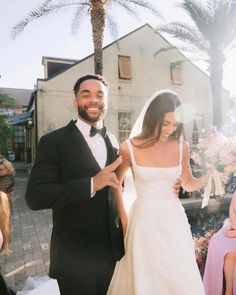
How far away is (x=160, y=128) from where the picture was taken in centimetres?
315

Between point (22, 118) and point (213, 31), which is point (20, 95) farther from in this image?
point (213, 31)

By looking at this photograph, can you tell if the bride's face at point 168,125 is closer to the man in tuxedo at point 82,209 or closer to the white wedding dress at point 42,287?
the man in tuxedo at point 82,209

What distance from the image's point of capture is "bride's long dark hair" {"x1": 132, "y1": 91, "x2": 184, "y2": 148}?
3.11 m

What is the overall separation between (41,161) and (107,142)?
625 millimetres

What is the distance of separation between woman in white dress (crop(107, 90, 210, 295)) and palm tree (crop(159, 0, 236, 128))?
13382 mm

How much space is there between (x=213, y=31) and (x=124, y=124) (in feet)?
23.4

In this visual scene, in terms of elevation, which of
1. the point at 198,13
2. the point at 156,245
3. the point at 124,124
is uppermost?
the point at 198,13

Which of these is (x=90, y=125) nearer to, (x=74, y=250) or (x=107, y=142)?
(x=107, y=142)

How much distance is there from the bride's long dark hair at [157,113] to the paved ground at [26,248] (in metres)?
3.17

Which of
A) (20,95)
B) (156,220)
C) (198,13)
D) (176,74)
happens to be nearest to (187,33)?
(198,13)

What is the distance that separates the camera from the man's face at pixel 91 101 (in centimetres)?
258

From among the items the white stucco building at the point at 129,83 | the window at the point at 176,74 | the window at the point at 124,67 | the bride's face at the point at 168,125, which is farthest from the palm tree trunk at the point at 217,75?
the bride's face at the point at 168,125

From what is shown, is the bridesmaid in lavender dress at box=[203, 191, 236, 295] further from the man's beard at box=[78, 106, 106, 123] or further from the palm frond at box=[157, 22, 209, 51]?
the palm frond at box=[157, 22, 209, 51]

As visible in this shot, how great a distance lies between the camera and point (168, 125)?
3154mm
